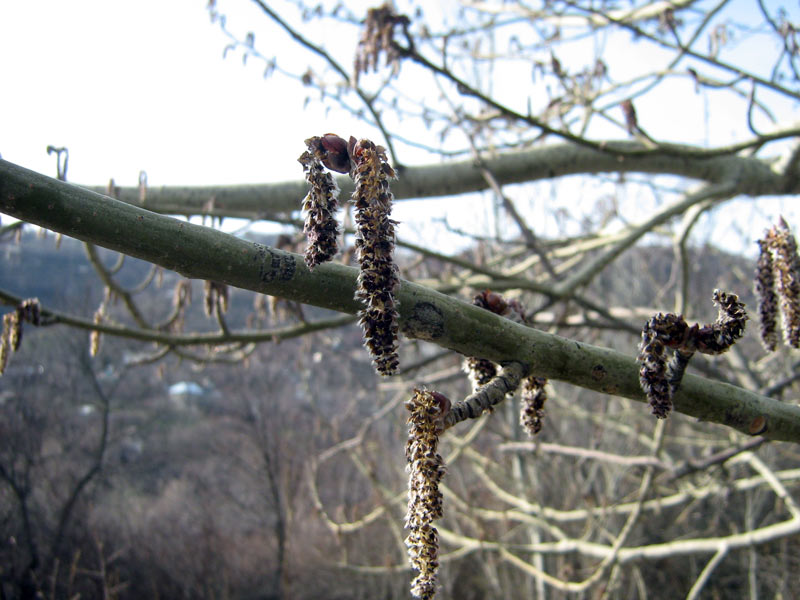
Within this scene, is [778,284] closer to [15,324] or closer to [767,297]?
[767,297]

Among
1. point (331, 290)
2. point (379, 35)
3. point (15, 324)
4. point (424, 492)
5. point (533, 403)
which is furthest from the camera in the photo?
point (379, 35)

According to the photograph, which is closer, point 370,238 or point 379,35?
point 370,238

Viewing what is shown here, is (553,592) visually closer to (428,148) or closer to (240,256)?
(428,148)

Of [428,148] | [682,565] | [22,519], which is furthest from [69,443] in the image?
[682,565]

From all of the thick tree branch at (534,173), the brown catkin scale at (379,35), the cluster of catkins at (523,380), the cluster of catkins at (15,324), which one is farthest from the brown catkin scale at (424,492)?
the thick tree branch at (534,173)

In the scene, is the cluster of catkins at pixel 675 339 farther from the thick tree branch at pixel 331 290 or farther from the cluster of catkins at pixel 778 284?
the cluster of catkins at pixel 778 284

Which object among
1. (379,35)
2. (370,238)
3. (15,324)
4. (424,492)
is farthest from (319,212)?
(379,35)
